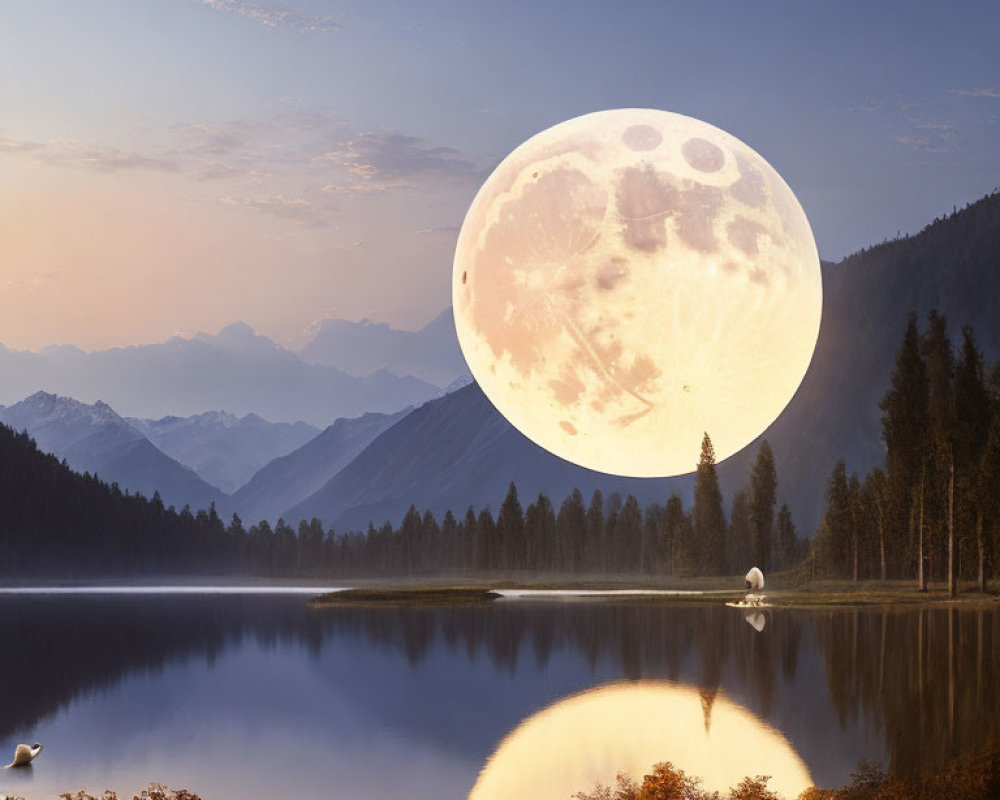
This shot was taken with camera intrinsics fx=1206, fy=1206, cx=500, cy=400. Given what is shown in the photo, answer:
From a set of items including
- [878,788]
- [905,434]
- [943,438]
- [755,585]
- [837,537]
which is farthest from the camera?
[837,537]

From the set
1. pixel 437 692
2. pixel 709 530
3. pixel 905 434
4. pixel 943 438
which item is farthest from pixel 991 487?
pixel 709 530

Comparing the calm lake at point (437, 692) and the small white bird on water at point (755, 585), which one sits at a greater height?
the small white bird on water at point (755, 585)

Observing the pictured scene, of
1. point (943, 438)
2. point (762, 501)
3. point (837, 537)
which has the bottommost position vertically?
point (837, 537)

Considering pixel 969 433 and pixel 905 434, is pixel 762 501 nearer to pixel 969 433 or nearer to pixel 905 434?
pixel 905 434

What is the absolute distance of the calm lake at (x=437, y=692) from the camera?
1603 inches

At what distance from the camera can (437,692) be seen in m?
57.5

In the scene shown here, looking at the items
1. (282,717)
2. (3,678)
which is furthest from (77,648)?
(282,717)

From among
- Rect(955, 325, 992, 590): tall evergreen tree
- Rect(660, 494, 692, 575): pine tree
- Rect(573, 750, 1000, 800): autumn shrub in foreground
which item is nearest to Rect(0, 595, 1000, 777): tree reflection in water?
Rect(573, 750, 1000, 800): autumn shrub in foreground

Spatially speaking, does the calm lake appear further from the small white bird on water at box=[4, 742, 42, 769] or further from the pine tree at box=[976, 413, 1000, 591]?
the pine tree at box=[976, 413, 1000, 591]

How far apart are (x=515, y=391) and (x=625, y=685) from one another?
77.1 ft

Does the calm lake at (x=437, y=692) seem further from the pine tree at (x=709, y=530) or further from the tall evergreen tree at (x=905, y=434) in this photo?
the pine tree at (x=709, y=530)

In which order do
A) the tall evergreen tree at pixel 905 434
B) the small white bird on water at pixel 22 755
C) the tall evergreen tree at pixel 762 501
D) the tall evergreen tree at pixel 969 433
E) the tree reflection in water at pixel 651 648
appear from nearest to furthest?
the small white bird on water at pixel 22 755 < the tree reflection in water at pixel 651 648 < the tall evergreen tree at pixel 969 433 < the tall evergreen tree at pixel 905 434 < the tall evergreen tree at pixel 762 501

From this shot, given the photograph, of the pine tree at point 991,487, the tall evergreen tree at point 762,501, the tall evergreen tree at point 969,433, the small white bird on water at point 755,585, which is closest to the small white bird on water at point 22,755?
the small white bird on water at point 755,585

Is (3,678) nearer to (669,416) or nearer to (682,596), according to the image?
(669,416)
